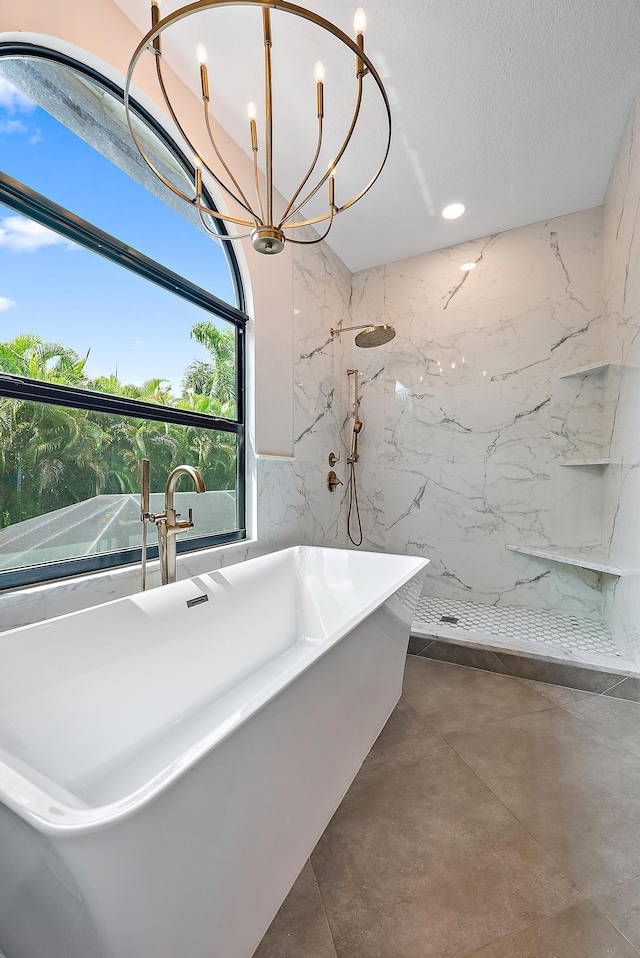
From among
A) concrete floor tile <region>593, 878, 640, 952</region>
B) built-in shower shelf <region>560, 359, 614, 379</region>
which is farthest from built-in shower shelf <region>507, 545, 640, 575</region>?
concrete floor tile <region>593, 878, 640, 952</region>

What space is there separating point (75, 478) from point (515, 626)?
2.53 m

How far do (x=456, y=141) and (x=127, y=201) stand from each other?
68.3 inches

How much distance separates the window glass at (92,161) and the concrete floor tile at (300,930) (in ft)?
7.50

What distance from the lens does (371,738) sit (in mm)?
1675

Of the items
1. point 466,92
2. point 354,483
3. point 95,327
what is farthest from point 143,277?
point 354,483

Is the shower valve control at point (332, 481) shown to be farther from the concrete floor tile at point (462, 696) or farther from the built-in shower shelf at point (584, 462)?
the built-in shower shelf at point (584, 462)

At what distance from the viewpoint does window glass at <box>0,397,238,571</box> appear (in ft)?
4.60

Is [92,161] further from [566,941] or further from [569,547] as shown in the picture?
[569,547]

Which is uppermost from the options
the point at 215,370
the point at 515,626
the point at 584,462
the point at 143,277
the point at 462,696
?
the point at 143,277

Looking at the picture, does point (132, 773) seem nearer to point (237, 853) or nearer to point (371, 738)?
point (237, 853)

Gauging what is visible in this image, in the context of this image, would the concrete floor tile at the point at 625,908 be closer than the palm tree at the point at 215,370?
Yes

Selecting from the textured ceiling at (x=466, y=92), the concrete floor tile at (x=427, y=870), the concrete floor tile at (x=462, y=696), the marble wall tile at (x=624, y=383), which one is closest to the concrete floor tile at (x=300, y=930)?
the concrete floor tile at (x=427, y=870)

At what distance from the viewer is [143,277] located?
1896 millimetres

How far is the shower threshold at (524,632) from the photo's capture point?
2184mm
